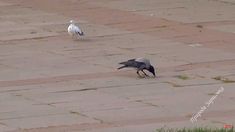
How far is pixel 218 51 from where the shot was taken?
1733 cm

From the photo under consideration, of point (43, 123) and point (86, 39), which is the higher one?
point (43, 123)

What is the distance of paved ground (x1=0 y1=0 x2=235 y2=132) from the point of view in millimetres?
11445

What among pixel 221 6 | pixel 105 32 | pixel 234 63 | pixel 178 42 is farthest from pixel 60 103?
pixel 221 6

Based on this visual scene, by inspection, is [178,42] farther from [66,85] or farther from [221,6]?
[221,6]

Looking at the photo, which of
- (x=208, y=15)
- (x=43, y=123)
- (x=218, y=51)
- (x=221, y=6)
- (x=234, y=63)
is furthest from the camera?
(x=221, y=6)

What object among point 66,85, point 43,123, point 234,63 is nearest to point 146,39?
point 234,63

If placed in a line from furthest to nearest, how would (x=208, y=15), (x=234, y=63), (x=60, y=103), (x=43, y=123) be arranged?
(x=208, y=15)
(x=234, y=63)
(x=60, y=103)
(x=43, y=123)

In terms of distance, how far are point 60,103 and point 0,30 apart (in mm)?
9542

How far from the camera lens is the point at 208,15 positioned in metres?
23.5

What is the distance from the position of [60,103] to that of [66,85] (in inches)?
62.4

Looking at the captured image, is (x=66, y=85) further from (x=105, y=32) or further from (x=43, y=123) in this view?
(x=105, y=32)

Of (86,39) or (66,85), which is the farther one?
(86,39)

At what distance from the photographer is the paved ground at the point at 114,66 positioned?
11.4 metres

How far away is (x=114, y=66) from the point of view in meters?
15.9
